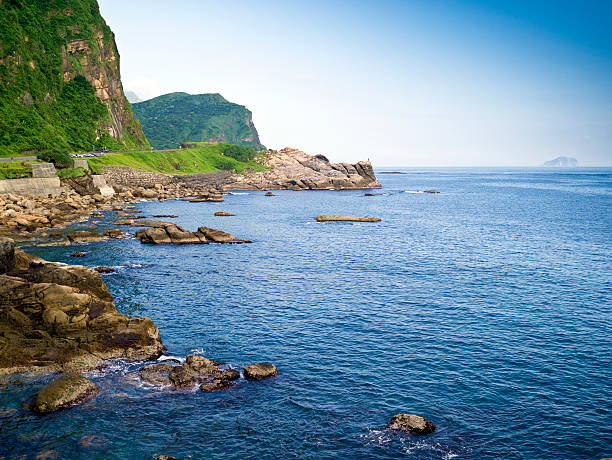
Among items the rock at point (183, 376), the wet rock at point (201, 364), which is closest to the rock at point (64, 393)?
the rock at point (183, 376)

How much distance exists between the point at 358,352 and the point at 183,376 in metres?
14.0

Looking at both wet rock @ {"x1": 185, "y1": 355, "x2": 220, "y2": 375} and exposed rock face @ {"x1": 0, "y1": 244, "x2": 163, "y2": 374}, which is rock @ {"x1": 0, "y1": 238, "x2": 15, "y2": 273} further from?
wet rock @ {"x1": 185, "y1": 355, "x2": 220, "y2": 375}

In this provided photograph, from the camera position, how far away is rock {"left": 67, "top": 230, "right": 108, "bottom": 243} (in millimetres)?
74438

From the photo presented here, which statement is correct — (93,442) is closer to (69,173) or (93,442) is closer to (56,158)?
(56,158)

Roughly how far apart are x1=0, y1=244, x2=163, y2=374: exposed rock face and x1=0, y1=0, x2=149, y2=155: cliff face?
112m

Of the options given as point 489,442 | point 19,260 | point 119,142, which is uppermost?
point 119,142

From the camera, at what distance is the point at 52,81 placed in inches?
6806

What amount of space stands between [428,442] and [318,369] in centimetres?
1078

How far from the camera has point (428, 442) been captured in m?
25.0

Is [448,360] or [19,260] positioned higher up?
[19,260]

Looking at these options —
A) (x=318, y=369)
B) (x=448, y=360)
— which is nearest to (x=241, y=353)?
(x=318, y=369)

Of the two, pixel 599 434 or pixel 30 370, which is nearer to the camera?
pixel 599 434

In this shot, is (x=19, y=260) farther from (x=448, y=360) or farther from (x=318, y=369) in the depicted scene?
(x=448, y=360)

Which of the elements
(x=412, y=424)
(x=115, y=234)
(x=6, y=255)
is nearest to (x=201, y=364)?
(x=412, y=424)
